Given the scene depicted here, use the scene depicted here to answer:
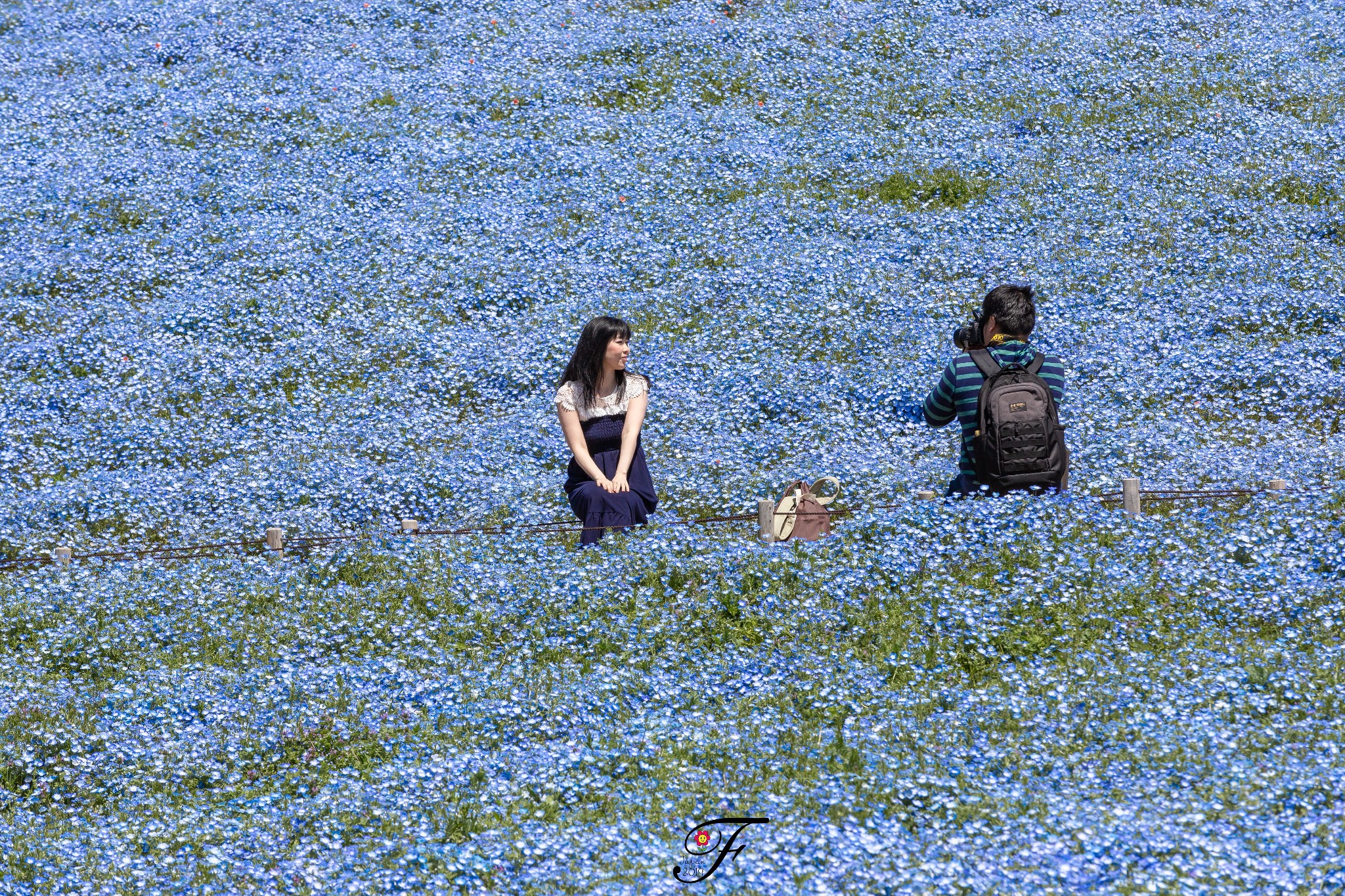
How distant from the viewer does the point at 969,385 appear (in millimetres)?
9227

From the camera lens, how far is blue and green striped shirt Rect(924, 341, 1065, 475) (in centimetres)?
918

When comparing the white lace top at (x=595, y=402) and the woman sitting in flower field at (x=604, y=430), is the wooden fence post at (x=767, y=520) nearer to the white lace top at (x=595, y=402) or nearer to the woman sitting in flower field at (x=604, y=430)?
the woman sitting in flower field at (x=604, y=430)

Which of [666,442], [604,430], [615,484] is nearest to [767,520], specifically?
[615,484]

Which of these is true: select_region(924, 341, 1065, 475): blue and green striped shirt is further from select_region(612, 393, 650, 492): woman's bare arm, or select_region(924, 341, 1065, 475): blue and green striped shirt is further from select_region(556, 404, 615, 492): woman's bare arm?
select_region(556, 404, 615, 492): woman's bare arm

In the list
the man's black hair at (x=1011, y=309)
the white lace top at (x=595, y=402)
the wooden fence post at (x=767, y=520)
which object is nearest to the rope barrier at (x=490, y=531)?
the wooden fence post at (x=767, y=520)

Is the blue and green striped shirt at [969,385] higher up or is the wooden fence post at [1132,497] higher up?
the blue and green striped shirt at [969,385]

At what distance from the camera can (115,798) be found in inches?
307

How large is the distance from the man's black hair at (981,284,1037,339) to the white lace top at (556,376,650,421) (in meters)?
2.95

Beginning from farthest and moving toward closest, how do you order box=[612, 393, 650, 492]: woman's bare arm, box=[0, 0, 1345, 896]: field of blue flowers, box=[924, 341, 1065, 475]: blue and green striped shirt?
box=[612, 393, 650, 492]: woman's bare arm
box=[924, 341, 1065, 475]: blue and green striped shirt
box=[0, 0, 1345, 896]: field of blue flowers

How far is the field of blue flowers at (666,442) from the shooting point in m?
7.09

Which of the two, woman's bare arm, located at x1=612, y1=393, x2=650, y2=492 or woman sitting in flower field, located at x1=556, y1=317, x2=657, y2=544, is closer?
woman sitting in flower field, located at x1=556, y1=317, x2=657, y2=544

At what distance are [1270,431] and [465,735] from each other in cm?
973

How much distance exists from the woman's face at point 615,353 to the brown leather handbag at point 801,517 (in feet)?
5.65

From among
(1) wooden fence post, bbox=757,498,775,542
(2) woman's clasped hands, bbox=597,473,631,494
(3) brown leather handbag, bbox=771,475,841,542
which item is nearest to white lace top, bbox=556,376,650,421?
(2) woman's clasped hands, bbox=597,473,631,494
